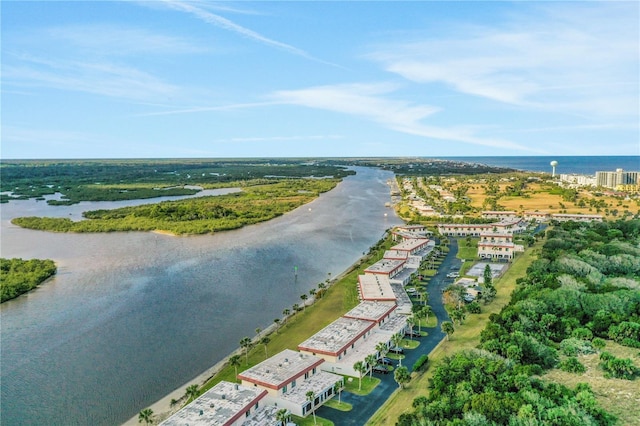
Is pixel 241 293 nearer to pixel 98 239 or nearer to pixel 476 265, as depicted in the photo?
pixel 476 265

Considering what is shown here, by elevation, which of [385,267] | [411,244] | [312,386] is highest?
[411,244]

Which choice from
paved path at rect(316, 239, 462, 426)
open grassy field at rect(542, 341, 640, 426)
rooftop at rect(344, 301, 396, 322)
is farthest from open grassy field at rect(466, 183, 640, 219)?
rooftop at rect(344, 301, 396, 322)

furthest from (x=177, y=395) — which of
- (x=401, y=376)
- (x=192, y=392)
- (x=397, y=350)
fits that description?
(x=397, y=350)

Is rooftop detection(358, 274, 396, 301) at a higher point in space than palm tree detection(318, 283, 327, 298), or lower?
higher

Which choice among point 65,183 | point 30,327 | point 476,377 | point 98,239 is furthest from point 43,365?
point 65,183

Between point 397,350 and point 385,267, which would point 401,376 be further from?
point 385,267

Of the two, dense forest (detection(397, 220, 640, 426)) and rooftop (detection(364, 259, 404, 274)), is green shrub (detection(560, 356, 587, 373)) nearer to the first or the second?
dense forest (detection(397, 220, 640, 426))

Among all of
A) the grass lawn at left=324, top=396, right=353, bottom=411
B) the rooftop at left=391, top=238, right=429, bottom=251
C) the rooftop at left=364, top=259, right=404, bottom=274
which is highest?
the rooftop at left=391, top=238, right=429, bottom=251
